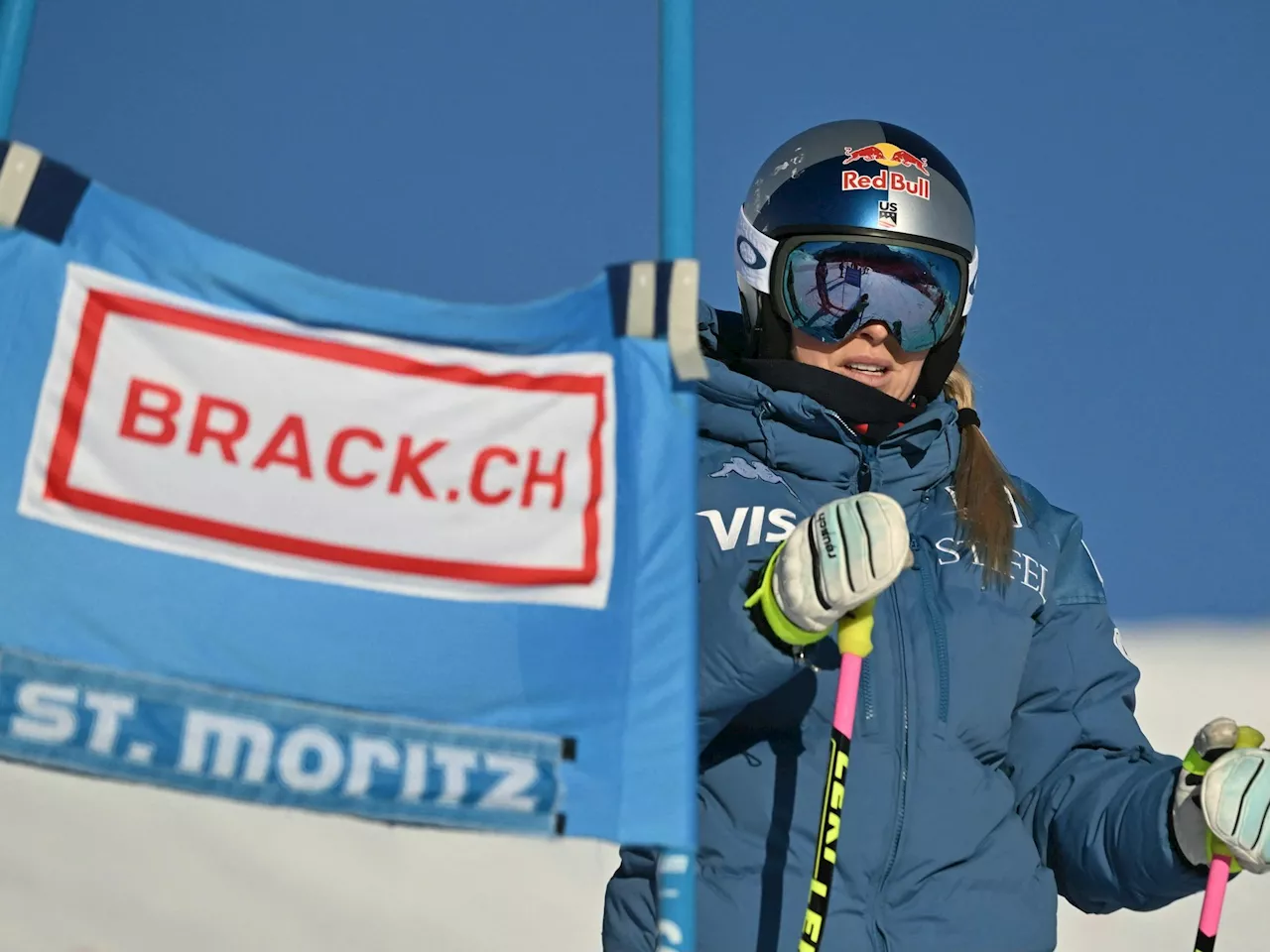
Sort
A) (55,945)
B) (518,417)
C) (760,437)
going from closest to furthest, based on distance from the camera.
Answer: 1. (518,417)
2. (760,437)
3. (55,945)

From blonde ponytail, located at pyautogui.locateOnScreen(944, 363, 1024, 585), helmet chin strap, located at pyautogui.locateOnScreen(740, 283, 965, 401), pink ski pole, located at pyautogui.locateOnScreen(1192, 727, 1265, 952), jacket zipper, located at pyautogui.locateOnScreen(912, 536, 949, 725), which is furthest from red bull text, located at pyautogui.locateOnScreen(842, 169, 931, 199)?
pink ski pole, located at pyautogui.locateOnScreen(1192, 727, 1265, 952)

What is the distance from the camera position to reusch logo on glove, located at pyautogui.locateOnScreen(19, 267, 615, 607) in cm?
290

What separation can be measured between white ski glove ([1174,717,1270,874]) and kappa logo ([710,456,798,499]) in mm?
874

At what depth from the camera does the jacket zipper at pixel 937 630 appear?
11.3ft

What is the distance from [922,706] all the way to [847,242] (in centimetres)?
102

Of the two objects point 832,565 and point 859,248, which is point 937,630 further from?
point 859,248

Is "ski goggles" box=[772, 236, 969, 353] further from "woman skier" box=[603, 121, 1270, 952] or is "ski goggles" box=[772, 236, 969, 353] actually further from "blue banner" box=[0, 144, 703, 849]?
"blue banner" box=[0, 144, 703, 849]

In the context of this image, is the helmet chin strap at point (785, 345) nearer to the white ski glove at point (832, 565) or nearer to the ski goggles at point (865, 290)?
the ski goggles at point (865, 290)

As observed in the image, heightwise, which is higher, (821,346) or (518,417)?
(821,346)

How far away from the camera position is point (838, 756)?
3201mm

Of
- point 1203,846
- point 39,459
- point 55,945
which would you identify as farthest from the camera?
point 55,945

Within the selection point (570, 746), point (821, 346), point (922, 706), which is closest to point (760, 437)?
point (821, 346)

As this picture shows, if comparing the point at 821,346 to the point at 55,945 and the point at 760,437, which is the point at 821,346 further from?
the point at 55,945

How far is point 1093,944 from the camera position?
761 centimetres
